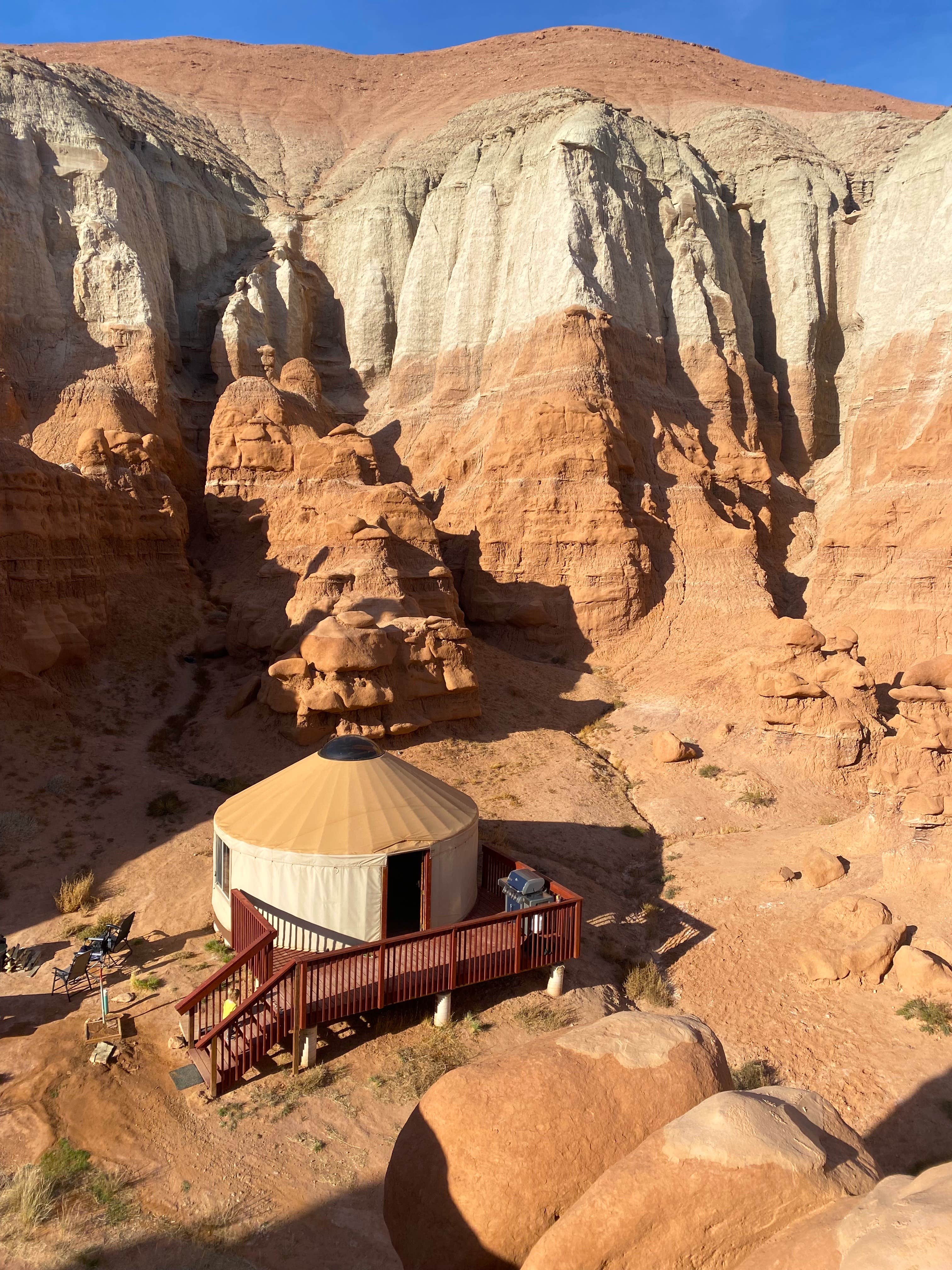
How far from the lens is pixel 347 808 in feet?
44.8

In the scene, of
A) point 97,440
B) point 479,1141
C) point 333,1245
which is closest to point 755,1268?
point 479,1141

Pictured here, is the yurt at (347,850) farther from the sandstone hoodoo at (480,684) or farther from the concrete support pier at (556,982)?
the concrete support pier at (556,982)

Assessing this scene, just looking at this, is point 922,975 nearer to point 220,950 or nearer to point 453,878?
point 453,878

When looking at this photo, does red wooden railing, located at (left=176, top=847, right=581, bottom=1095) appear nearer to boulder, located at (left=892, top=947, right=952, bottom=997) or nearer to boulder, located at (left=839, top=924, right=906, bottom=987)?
boulder, located at (left=839, top=924, right=906, bottom=987)

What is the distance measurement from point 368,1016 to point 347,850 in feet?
8.30

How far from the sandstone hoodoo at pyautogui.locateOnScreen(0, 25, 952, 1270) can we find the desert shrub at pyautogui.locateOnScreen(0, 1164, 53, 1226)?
0.13ft

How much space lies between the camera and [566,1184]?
21.0ft

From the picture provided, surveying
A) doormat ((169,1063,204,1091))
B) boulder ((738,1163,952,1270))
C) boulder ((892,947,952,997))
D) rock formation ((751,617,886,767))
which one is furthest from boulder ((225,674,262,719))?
boulder ((738,1163,952,1270))

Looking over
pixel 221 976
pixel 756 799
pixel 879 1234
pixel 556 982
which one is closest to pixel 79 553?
pixel 221 976

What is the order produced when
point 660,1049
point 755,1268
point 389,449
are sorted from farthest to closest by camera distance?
1. point 389,449
2. point 660,1049
3. point 755,1268

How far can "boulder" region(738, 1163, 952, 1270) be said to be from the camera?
14.0 feet

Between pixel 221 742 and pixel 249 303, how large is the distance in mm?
31667

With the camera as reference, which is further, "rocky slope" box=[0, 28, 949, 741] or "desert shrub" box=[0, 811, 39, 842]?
"rocky slope" box=[0, 28, 949, 741]

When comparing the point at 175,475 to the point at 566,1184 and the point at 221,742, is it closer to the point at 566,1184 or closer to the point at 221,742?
the point at 221,742
